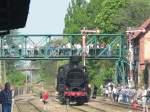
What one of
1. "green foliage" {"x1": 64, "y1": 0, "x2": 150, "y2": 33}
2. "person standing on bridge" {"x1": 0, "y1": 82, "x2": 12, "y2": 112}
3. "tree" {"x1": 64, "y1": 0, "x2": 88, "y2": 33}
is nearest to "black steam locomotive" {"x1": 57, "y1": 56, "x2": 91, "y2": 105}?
"person standing on bridge" {"x1": 0, "y1": 82, "x2": 12, "y2": 112}

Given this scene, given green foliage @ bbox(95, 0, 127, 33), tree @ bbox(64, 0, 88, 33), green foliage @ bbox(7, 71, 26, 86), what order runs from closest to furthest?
green foliage @ bbox(95, 0, 127, 33) → tree @ bbox(64, 0, 88, 33) → green foliage @ bbox(7, 71, 26, 86)

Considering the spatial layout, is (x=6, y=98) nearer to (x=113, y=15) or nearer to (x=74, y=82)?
(x=74, y=82)

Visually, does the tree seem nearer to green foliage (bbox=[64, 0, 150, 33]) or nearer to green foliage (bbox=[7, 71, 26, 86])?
green foliage (bbox=[64, 0, 150, 33])

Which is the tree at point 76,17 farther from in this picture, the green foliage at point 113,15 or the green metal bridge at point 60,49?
the green metal bridge at point 60,49

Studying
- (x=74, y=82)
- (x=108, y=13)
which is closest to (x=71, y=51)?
(x=108, y=13)

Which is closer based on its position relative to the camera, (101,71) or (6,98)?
(6,98)

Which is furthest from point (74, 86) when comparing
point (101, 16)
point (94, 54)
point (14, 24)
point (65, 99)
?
point (101, 16)

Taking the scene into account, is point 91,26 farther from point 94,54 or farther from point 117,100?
point 117,100

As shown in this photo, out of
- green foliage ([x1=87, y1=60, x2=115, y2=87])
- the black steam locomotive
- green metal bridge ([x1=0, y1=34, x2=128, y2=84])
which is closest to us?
Result: the black steam locomotive

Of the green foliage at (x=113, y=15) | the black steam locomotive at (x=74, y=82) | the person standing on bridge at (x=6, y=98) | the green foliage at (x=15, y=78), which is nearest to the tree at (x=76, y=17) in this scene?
the green foliage at (x=113, y=15)

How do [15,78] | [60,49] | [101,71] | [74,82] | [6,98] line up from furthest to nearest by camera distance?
[15,78], [101,71], [60,49], [74,82], [6,98]

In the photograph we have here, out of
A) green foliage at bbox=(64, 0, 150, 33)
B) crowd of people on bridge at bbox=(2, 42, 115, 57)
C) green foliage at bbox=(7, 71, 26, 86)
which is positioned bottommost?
green foliage at bbox=(7, 71, 26, 86)

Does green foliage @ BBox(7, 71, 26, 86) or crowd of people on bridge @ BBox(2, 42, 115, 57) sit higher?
crowd of people on bridge @ BBox(2, 42, 115, 57)

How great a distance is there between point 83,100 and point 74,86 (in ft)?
8.09
